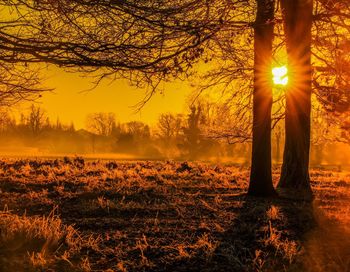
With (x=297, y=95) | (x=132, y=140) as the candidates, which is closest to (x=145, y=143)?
(x=132, y=140)

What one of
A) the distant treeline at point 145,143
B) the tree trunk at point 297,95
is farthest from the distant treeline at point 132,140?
the tree trunk at point 297,95

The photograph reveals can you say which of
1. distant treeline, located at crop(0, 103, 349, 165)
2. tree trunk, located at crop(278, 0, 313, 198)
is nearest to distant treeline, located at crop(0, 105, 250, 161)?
distant treeline, located at crop(0, 103, 349, 165)

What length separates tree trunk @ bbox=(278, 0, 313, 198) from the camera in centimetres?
1134

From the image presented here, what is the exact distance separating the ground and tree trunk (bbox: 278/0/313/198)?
6.11 ft

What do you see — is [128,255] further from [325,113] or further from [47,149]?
[47,149]

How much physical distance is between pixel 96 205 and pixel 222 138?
29.1ft

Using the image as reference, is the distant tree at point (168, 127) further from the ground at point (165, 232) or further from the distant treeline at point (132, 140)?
the ground at point (165, 232)

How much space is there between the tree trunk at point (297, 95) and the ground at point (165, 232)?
1.86 m

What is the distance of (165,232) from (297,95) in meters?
7.08

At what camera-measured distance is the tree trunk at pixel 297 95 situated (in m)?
11.3

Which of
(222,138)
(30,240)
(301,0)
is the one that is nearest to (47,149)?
(222,138)

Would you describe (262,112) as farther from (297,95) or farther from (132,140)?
(132,140)

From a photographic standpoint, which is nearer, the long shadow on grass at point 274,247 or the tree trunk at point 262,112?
the long shadow on grass at point 274,247

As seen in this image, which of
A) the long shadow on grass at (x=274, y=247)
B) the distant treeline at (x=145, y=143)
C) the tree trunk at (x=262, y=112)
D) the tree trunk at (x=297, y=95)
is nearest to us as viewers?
the long shadow on grass at (x=274, y=247)
